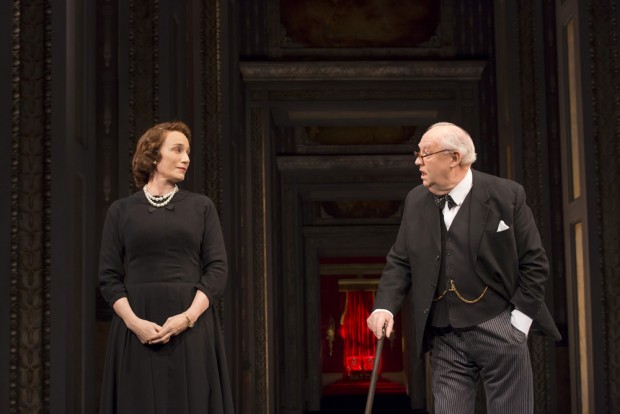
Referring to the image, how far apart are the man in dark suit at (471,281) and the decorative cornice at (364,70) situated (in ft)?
21.4

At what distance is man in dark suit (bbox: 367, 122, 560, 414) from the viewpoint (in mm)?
3646

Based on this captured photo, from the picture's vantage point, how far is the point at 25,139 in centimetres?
407

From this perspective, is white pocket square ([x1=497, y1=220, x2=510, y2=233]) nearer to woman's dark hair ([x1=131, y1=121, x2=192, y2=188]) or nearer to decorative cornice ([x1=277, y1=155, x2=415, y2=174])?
woman's dark hair ([x1=131, y1=121, x2=192, y2=188])

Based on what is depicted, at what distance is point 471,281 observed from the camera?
3658mm

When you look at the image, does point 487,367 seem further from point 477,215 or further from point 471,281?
point 477,215

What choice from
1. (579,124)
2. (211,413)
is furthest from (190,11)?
(211,413)

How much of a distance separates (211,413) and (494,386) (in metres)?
1.13

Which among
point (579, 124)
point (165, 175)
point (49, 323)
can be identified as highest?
point (579, 124)

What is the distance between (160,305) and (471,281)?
1229 mm

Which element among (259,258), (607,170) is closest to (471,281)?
(607,170)

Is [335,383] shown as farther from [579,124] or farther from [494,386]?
[494,386]

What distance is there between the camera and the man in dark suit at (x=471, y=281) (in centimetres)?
365

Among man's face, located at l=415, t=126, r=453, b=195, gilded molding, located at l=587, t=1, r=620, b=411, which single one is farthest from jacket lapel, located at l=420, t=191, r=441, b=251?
gilded molding, located at l=587, t=1, r=620, b=411

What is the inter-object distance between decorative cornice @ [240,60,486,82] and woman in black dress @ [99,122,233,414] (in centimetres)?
643
